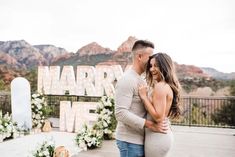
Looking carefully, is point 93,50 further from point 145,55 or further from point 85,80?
point 145,55

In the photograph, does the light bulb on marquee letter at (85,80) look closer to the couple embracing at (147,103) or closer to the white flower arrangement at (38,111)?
the white flower arrangement at (38,111)

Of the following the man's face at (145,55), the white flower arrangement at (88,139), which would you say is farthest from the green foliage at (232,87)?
the man's face at (145,55)

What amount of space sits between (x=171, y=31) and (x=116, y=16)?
217 centimetres

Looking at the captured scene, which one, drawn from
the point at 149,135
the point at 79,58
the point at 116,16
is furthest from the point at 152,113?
the point at 79,58

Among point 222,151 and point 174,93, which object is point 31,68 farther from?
point 174,93

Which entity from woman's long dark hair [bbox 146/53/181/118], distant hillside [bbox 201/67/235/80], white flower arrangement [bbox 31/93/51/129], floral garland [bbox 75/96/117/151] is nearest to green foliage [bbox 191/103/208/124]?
distant hillside [bbox 201/67/235/80]

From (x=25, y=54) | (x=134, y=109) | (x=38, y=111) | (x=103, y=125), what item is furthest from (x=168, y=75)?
(x=25, y=54)

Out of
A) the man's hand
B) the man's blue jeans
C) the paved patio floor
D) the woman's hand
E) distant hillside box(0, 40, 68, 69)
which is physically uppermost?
distant hillside box(0, 40, 68, 69)

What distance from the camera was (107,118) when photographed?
639cm

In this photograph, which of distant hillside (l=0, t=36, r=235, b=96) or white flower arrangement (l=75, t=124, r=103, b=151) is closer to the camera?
white flower arrangement (l=75, t=124, r=103, b=151)

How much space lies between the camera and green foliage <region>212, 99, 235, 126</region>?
10000mm

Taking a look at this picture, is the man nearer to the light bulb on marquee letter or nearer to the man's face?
the man's face

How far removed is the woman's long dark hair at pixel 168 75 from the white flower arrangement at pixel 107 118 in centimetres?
440

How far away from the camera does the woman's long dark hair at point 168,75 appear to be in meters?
1.88
